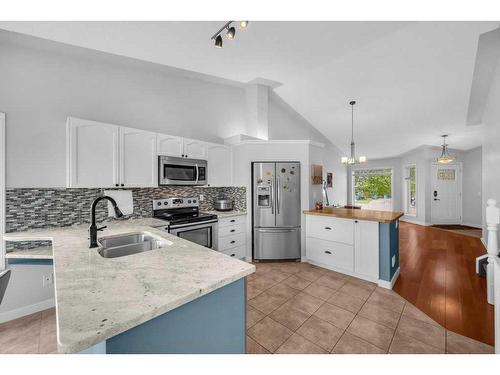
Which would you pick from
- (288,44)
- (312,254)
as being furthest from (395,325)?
(288,44)

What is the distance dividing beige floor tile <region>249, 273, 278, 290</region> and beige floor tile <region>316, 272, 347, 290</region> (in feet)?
2.01

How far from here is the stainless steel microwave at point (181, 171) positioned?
2.97 meters

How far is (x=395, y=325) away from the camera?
80.4 inches

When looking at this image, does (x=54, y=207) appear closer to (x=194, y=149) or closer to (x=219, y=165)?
(x=194, y=149)

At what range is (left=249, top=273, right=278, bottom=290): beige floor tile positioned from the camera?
283 cm

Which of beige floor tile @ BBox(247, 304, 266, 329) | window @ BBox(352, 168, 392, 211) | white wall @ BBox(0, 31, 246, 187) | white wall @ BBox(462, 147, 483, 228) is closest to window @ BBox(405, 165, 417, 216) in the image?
white wall @ BBox(462, 147, 483, 228)

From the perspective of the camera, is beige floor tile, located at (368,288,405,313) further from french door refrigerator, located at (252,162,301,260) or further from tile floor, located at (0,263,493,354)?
A: french door refrigerator, located at (252,162,301,260)

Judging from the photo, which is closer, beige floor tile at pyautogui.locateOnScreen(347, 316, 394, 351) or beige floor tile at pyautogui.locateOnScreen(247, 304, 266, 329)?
beige floor tile at pyautogui.locateOnScreen(347, 316, 394, 351)

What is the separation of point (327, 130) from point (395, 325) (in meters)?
4.91

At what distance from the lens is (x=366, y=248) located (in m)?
2.98

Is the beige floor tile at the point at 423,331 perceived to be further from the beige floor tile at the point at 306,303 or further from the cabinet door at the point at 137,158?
the cabinet door at the point at 137,158

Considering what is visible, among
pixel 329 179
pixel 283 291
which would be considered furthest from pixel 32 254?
pixel 329 179

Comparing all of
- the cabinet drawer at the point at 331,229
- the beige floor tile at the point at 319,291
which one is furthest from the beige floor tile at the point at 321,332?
the cabinet drawer at the point at 331,229

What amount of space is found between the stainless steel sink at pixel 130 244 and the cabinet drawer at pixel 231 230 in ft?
4.80
